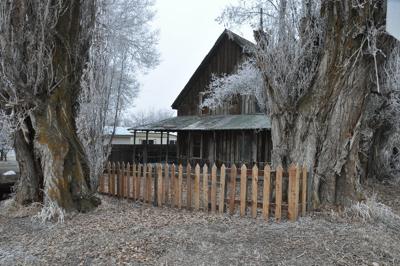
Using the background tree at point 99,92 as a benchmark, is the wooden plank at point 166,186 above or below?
below

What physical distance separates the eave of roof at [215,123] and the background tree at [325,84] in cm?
728

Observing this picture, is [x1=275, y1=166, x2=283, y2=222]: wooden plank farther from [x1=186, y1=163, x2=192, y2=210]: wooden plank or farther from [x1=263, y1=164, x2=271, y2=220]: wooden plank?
[x1=186, y1=163, x2=192, y2=210]: wooden plank

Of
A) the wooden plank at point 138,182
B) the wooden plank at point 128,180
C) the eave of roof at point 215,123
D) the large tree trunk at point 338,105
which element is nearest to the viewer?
the large tree trunk at point 338,105

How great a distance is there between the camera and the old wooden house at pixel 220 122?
57.0ft

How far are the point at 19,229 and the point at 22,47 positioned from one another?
11.5 feet

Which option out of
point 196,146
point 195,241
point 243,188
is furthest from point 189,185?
point 196,146

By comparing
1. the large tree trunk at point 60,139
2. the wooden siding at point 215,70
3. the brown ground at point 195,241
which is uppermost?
the wooden siding at point 215,70

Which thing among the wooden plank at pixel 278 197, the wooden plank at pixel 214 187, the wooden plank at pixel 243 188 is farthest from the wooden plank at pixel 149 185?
the wooden plank at pixel 278 197

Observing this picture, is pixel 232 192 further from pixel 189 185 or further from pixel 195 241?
pixel 195 241

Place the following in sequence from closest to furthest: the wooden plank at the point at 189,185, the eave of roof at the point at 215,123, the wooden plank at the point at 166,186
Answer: the wooden plank at the point at 189,185, the wooden plank at the point at 166,186, the eave of roof at the point at 215,123

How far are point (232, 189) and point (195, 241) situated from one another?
215 centimetres

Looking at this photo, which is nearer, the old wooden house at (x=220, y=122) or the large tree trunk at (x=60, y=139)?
the large tree trunk at (x=60, y=139)

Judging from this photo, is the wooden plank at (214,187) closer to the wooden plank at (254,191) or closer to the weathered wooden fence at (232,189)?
the weathered wooden fence at (232,189)

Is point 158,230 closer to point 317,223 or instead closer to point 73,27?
point 317,223
